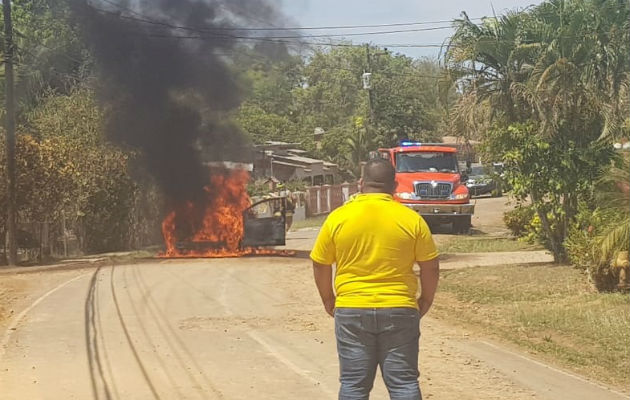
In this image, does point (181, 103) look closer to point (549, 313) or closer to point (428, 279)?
point (549, 313)

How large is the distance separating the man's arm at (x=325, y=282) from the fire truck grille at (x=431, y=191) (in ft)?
62.8

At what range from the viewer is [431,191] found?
23.6 meters

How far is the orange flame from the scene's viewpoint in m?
19.9

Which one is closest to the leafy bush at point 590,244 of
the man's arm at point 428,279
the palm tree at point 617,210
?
the palm tree at point 617,210

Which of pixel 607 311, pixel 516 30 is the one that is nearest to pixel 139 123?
pixel 516 30

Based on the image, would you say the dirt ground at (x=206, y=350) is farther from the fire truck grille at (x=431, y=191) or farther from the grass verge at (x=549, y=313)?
the fire truck grille at (x=431, y=191)

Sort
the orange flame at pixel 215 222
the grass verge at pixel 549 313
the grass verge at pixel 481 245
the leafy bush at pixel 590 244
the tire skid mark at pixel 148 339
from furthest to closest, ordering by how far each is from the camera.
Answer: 1. the orange flame at pixel 215 222
2. the grass verge at pixel 481 245
3. the leafy bush at pixel 590 244
4. the grass verge at pixel 549 313
5. the tire skid mark at pixel 148 339

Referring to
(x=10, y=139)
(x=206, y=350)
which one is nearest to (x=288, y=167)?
(x=10, y=139)

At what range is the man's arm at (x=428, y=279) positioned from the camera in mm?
4434

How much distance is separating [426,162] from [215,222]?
7038 mm

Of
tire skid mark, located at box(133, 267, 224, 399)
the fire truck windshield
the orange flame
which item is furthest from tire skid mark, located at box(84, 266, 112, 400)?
the fire truck windshield

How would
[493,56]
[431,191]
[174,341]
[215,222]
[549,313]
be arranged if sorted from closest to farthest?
[174,341] < [549,313] < [493,56] < [215,222] < [431,191]

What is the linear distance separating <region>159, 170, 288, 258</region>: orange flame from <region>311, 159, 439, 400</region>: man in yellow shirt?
14974 mm

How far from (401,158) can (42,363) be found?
1776 centimetres
